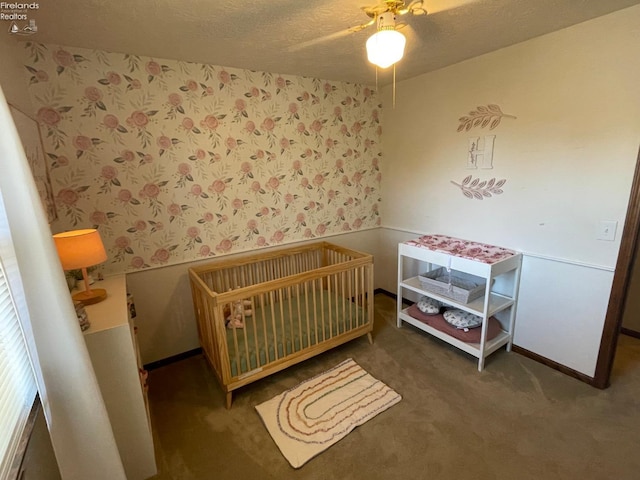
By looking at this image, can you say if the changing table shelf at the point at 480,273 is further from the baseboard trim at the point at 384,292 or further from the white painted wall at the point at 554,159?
the baseboard trim at the point at 384,292

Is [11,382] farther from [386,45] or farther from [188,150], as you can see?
[386,45]

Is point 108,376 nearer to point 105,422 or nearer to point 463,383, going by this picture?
point 105,422

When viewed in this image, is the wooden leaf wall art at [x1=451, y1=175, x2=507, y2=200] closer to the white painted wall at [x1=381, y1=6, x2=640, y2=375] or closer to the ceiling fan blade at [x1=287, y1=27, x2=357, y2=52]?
the white painted wall at [x1=381, y1=6, x2=640, y2=375]

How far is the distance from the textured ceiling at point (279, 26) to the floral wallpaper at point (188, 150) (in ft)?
0.57

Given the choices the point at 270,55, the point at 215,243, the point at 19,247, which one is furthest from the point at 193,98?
the point at 19,247

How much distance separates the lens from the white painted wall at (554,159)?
179cm

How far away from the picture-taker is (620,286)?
186cm

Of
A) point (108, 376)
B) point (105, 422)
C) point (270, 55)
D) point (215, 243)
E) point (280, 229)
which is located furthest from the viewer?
point (280, 229)

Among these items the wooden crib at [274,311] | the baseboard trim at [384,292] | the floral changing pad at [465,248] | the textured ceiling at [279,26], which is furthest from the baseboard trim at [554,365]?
the textured ceiling at [279,26]

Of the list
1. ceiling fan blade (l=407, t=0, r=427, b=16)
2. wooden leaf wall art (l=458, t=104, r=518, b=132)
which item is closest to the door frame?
wooden leaf wall art (l=458, t=104, r=518, b=132)

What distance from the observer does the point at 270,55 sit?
6.98 feet

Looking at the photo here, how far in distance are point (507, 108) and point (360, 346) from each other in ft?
7.05

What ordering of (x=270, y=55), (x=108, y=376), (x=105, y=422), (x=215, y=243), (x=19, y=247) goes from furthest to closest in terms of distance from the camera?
(x=215, y=243) < (x=270, y=55) < (x=108, y=376) < (x=105, y=422) < (x=19, y=247)

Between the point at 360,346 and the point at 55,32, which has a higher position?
the point at 55,32
